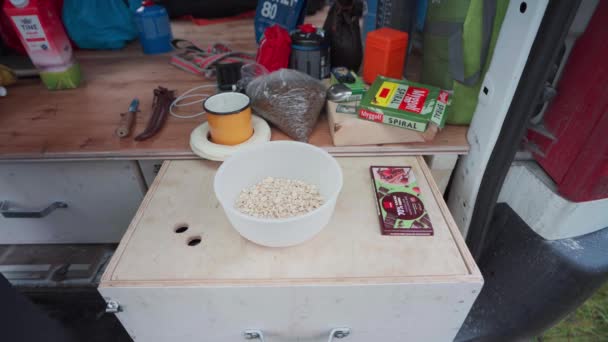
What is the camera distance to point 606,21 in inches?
21.1

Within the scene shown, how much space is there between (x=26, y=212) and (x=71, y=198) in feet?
0.34

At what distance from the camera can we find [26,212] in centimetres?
85

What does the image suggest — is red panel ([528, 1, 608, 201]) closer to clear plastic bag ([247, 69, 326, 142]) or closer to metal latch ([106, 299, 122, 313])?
clear plastic bag ([247, 69, 326, 142])

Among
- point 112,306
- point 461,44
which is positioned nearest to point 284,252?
point 112,306

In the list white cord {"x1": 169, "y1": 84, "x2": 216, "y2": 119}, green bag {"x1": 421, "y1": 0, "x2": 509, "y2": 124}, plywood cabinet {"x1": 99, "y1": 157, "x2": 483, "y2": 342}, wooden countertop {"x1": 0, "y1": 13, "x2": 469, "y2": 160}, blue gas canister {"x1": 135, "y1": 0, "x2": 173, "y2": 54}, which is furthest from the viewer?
blue gas canister {"x1": 135, "y1": 0, "x2": 173, "y2": 54}

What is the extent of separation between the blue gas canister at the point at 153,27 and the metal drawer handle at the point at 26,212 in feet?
2.16

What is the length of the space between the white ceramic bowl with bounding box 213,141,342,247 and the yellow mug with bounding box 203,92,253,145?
0.09m

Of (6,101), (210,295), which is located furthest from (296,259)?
(6,101)

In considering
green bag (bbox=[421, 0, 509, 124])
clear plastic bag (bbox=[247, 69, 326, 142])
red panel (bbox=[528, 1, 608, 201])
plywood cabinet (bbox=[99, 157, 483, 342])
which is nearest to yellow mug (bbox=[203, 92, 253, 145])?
clear plastic bag (bbox=[247, 69, 326, 142])

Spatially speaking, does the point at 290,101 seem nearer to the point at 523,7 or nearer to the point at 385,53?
the point at 385,53

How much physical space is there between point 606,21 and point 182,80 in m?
1.00

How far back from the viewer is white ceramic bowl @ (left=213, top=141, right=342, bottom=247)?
516mm

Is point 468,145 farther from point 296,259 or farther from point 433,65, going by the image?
point 296,259

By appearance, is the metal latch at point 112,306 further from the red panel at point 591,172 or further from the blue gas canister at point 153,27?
the blue gas canister at point 153,27
